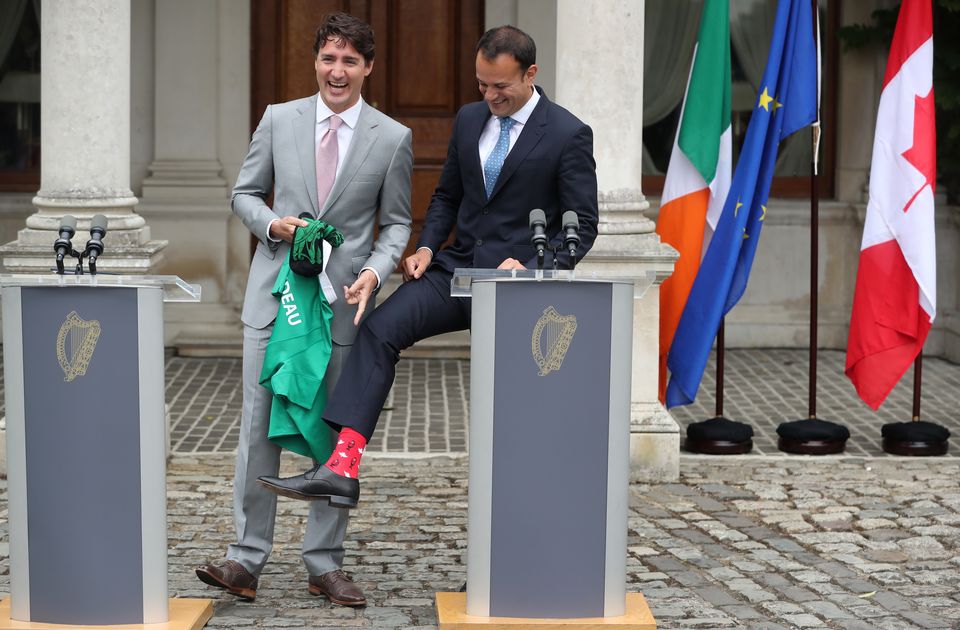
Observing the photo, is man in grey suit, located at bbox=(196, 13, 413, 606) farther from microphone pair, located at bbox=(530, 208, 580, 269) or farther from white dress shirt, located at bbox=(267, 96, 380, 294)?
microphone pair, located at bbox=(530, 208, 580, 269)

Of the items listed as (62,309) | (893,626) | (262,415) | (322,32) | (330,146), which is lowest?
(893,626)

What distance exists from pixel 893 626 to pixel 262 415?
2.41 m

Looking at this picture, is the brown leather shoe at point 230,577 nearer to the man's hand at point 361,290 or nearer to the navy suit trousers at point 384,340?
the navy suit trousers at point 384,340

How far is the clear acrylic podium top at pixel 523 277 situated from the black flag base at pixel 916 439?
362cm

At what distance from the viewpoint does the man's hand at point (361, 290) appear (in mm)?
5652

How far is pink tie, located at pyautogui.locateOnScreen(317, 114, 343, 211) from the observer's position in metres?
5.74

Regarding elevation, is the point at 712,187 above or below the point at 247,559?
above

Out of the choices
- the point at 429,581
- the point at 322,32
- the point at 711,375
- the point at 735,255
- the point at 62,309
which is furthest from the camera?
the point at 711,375

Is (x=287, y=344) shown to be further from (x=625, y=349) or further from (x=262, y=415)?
(x=625, y=349)

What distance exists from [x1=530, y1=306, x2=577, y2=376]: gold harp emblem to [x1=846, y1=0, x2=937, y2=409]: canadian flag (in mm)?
3586

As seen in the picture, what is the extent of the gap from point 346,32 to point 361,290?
0.91m

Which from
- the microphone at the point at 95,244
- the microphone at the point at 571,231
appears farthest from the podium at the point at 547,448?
the microphone at the point at 95,244

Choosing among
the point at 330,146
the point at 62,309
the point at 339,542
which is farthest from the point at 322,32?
the point at 339,542

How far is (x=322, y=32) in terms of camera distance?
557 cm
